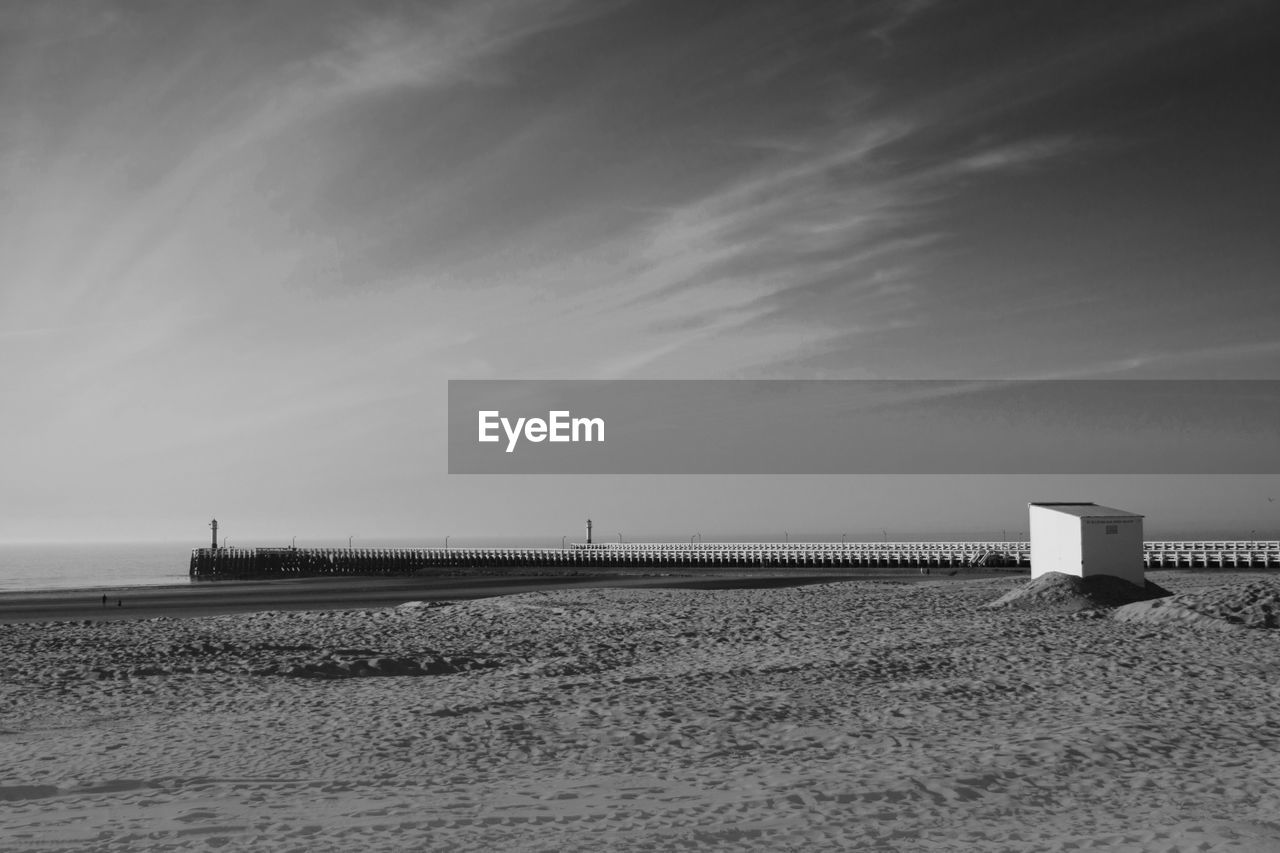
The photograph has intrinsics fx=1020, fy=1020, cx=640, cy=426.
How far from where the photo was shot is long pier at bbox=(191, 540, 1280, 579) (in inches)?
1961

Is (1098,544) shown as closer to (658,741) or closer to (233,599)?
(658,741)

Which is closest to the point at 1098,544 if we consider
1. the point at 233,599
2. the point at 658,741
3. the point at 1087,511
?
the point at 1087,511

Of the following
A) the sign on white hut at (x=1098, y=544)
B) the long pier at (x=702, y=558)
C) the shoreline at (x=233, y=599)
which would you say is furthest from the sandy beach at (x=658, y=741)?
the long pier at (x=702, y=558)

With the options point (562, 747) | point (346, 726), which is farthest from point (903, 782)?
point (346, 726)

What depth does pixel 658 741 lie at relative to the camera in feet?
31.1

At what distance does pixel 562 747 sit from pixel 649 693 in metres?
2.87

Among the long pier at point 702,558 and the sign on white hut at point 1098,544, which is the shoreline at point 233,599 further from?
the sign on white hut at point 1098,544

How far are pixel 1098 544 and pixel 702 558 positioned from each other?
145 ft

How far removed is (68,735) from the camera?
10.0m

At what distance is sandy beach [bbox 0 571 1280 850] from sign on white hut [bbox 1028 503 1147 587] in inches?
225

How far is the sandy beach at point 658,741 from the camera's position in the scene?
671 centimetres

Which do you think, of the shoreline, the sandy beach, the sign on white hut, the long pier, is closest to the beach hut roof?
the sign on white hut

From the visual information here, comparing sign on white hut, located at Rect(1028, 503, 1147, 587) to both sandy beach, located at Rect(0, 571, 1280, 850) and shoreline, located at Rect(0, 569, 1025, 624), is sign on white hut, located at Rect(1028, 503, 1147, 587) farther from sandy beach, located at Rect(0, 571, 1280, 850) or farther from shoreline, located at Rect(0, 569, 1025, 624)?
shoreline, located at Rect(0, 569, 1025, 624)

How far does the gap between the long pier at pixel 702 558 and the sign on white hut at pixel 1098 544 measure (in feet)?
82.1
